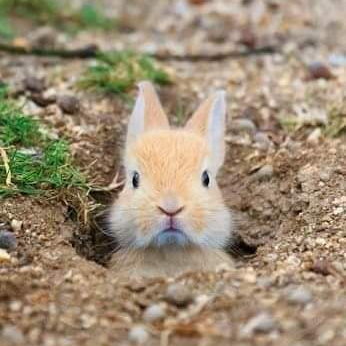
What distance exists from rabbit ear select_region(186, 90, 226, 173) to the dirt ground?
52 cm

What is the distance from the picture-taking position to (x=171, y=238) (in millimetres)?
5867

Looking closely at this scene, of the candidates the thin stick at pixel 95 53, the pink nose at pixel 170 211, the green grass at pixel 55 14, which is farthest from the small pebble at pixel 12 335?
the green grass at pixel 55 14

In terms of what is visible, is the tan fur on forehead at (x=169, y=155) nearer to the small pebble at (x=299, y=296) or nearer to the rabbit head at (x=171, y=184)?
the rabbit head at (x=171, y=184)

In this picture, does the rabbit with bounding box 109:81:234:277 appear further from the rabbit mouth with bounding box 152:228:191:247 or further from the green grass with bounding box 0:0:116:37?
the green grass with bounding box 0:0:116:37

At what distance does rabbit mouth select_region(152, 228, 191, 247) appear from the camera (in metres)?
5.79

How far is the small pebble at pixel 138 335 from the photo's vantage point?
459cm

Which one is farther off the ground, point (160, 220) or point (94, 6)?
point (94, 6)

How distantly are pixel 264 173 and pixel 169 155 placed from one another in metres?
1.34

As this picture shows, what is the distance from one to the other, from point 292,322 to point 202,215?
1399mm

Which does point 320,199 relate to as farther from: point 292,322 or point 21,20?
point 21,20

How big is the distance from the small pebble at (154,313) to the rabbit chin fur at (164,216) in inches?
36.1

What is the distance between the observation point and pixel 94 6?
1066 cm

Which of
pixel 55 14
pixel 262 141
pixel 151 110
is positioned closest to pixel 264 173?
pixel 262 141

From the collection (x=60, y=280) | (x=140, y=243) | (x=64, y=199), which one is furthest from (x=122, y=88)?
(x=60, y=280)
